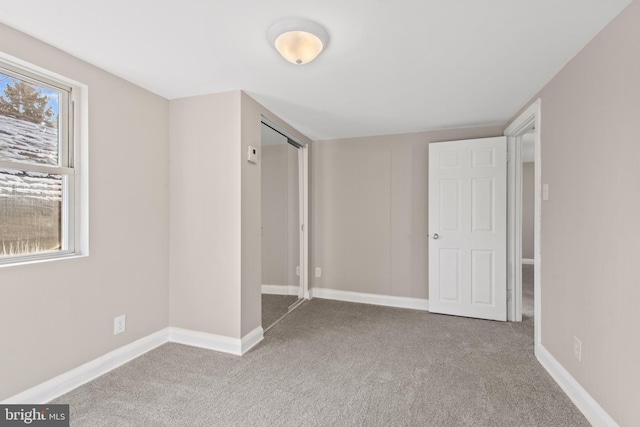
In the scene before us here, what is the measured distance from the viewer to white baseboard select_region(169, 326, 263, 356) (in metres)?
2.42

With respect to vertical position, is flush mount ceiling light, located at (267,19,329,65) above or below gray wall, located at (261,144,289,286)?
above

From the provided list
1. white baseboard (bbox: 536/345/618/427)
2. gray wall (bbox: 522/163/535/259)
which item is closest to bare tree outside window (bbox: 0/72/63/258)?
white baseboard (bbox: 536/345/618/427)

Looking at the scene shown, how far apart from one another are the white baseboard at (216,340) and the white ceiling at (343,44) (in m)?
2.04

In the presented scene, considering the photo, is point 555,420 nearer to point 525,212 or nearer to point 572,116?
point 572,116

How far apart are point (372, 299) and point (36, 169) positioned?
3.42m

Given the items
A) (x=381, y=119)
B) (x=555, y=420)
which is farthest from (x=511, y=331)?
(x=381, y=119)

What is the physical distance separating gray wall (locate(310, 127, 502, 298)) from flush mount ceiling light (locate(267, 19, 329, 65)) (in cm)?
224

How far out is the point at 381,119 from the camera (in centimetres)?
318

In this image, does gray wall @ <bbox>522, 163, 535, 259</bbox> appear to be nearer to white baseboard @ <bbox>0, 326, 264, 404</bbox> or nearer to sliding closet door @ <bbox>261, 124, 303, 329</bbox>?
sliding closet door @ <bbox>261, 124, 303, 329</bbox>

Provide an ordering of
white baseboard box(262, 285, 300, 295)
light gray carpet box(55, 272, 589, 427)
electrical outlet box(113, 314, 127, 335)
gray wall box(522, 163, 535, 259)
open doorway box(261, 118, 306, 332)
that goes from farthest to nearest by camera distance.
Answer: gray wall box(522, 163, 535, 259)
white baseboard box(262, 285, 300, 295)
open doorway box(261, 118, 306, 332)
electrical outlet box(113, 314, 127, 335)
light gray carpet box(55, 272, 589, 427)

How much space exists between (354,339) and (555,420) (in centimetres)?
146

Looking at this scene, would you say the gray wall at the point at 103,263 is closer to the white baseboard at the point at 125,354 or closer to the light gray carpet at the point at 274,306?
the white baseboard at the point at 125,354

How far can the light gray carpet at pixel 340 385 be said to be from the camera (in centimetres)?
168
